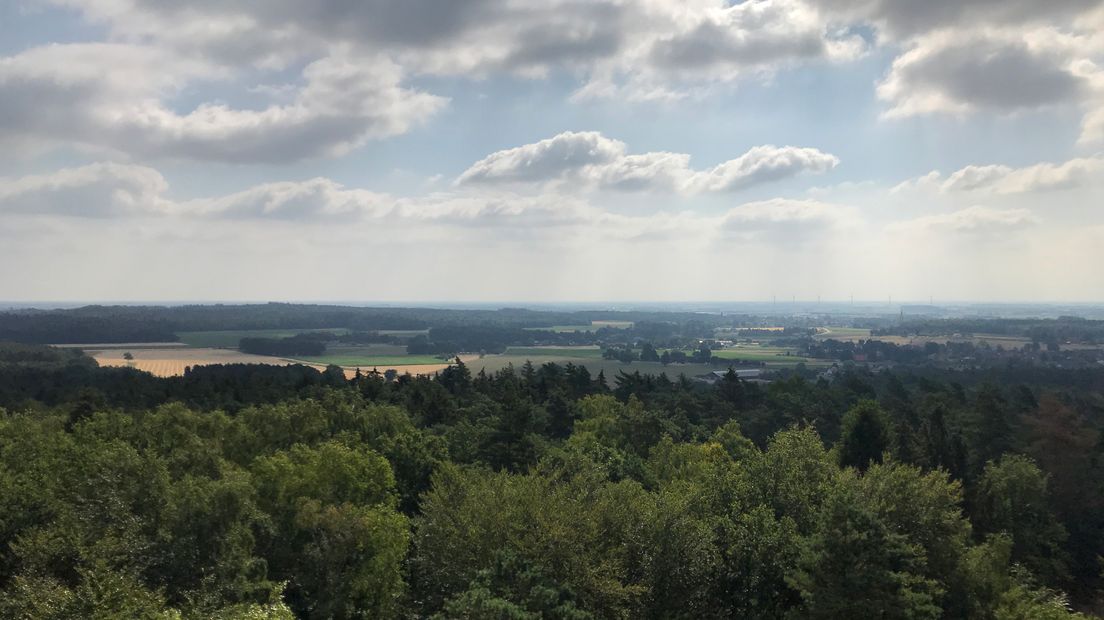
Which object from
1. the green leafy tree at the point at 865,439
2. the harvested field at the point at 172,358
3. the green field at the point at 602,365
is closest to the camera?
the green leafy tree at the point at 865,439

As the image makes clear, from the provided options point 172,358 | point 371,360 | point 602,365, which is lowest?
point 602,365

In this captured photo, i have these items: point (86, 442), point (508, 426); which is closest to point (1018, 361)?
point (508, 426)

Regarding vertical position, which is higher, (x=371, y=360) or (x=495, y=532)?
(x=495, y=532)

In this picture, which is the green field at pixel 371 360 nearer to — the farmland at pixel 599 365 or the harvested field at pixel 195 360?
the harvested field at pixel 195 360

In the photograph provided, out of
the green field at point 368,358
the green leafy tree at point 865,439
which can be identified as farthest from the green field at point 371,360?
the green leafy tree at point 865,439

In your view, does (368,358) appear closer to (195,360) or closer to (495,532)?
(195,360)

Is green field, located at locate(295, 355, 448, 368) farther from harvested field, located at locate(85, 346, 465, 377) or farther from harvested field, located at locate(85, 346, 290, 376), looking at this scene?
harvested field, located at locate(85, 346, 290, 376)

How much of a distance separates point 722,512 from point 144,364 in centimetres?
14329

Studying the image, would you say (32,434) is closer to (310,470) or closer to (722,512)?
(310,470)

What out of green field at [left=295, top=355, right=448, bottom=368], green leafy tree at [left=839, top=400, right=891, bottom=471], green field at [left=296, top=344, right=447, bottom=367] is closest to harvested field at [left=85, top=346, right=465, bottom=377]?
green field at [left=295, top=355, right=448, bottom=368]

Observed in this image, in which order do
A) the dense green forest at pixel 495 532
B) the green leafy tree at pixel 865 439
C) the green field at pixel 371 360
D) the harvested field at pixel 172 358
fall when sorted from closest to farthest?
1. the dense green forest at pixel 495 532
2. the green leafy tree at pixel 865 439
3. the harvested field at pixel 172 358
4. the green field at pixel 371 360

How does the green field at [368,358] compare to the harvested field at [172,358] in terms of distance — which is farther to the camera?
the green field at [368,358]

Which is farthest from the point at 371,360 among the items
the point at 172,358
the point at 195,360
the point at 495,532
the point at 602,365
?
the point at 495,532

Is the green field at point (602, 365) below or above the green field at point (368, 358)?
below
